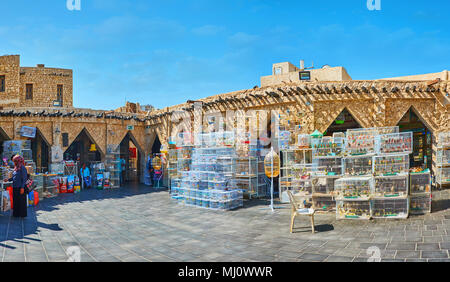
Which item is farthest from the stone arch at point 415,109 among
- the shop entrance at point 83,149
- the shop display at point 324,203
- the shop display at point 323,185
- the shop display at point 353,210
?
the shop entrance at point 83,149

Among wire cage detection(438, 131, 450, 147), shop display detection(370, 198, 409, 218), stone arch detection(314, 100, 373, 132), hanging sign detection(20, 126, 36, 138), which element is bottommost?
shop display detection(370, 198, 409, 218)

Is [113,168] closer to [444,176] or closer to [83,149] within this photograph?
[83,149]

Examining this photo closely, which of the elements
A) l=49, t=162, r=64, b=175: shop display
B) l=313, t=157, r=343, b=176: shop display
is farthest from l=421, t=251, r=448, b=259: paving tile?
l=49, t=162, r=64, b=175: shop display

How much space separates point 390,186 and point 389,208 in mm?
585

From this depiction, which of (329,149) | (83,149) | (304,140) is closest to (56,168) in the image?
(83,149)

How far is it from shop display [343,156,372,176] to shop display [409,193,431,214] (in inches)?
50.5

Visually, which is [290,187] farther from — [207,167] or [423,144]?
[423,144]

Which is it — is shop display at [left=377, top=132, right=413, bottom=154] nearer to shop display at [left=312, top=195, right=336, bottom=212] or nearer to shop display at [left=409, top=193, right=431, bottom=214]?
shop display at [left=409, top=193, right=431, bottom=214]

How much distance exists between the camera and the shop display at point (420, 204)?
7.72m

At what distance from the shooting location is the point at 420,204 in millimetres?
7789

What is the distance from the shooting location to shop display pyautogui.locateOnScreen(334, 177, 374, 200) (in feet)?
25.8
